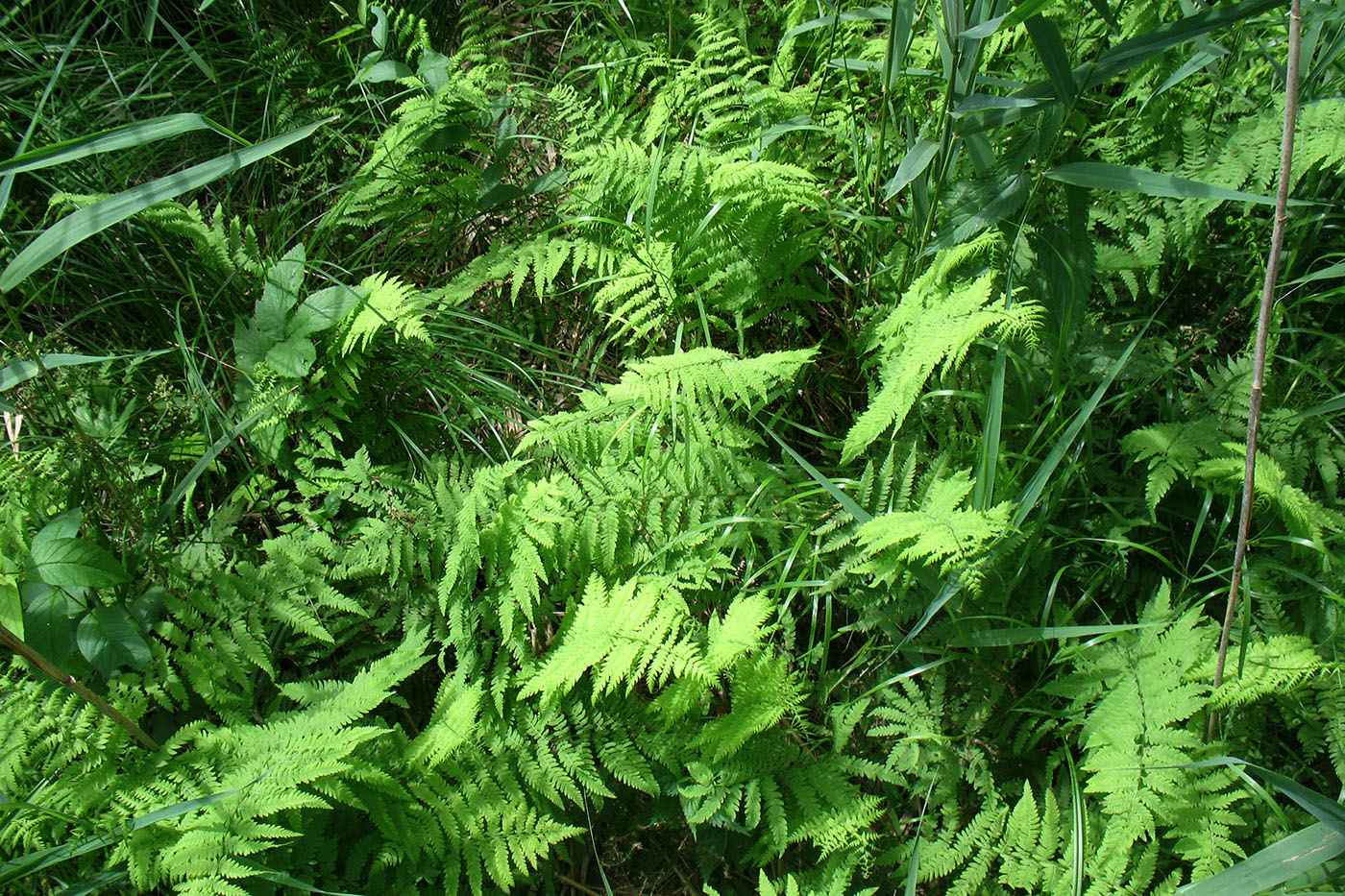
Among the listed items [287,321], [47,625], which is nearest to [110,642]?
[47,625]

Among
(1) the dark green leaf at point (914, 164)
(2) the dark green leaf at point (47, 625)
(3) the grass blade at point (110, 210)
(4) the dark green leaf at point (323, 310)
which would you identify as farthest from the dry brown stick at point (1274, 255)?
(2) the dark green leaf at point (47, 625)

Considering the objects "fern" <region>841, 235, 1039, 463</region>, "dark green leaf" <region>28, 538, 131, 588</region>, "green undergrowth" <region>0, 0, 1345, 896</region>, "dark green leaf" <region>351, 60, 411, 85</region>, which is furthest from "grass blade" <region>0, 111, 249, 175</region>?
"fern" <region>841, 235, 1039, 463</region>

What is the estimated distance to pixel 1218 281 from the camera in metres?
2.32

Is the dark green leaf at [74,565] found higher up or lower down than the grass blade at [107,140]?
lower down

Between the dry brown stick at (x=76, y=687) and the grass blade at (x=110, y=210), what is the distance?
67cm

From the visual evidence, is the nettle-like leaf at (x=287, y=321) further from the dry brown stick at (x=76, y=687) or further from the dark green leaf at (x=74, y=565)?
the dry brown stick at (x=76, y=687)

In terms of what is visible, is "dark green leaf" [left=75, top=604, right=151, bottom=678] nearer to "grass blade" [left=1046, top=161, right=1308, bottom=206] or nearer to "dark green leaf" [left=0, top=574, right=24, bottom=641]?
"dark green leaf" [left=0, top=574, right=24, bottom=641]

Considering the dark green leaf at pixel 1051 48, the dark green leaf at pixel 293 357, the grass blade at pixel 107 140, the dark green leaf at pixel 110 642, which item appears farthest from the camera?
the dark green leaf at pixel 293 357

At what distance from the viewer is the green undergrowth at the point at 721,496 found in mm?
1703

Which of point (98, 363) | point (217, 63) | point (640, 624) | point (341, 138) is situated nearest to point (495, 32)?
point (341, 138)

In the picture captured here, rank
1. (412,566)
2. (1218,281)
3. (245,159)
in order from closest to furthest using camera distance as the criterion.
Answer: (245,159) < (412,566) < (1218,281)

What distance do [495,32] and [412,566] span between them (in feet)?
6.64

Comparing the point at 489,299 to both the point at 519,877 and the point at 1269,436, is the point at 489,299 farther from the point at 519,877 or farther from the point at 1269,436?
the point at 1269,436

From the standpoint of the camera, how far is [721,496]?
205 cm
